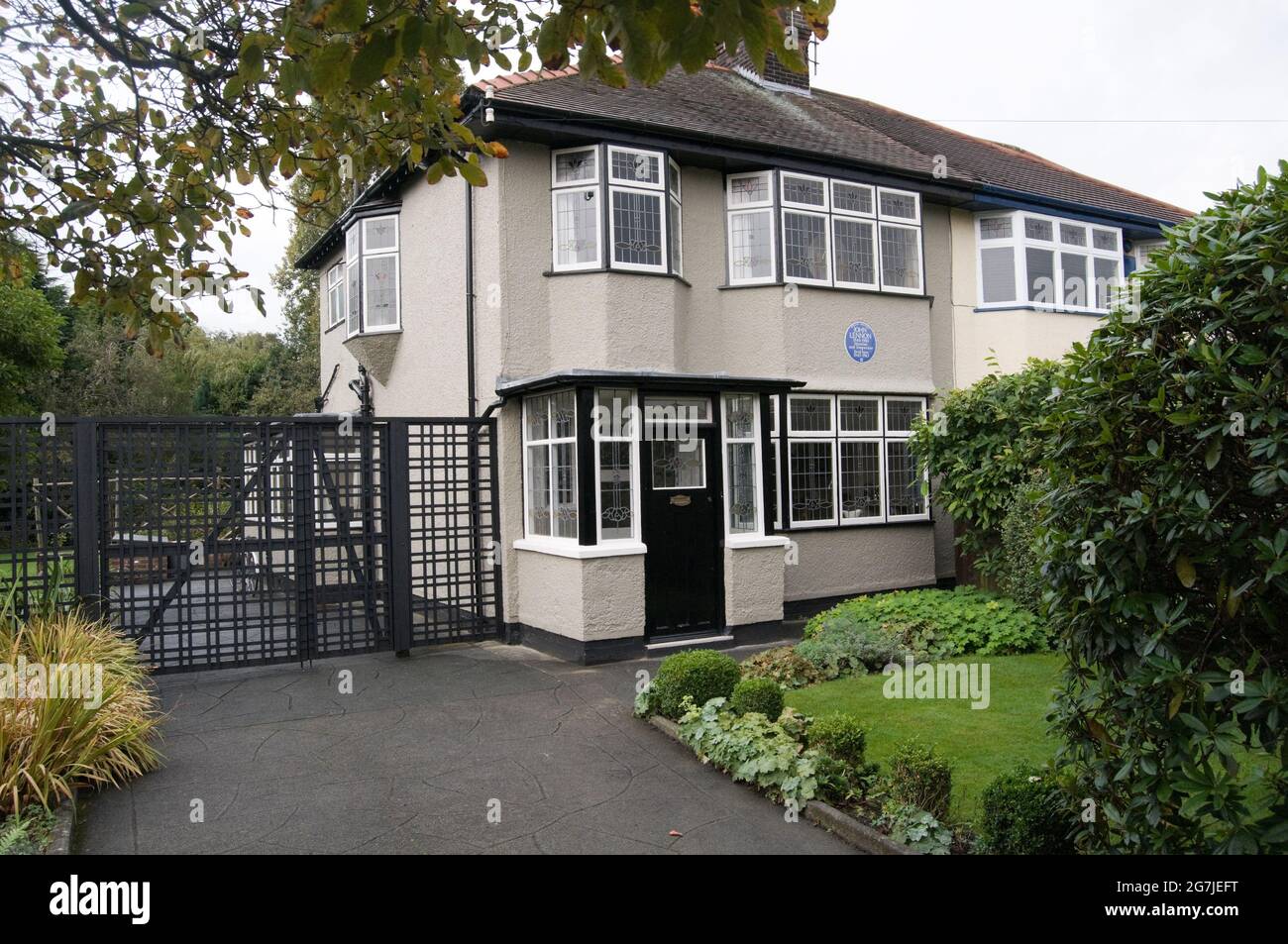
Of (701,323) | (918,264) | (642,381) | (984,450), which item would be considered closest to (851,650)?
(642,381)

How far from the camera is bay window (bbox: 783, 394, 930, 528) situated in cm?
1310

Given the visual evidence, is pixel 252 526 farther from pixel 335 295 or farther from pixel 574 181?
pixel 335 295

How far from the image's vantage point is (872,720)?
752 cm

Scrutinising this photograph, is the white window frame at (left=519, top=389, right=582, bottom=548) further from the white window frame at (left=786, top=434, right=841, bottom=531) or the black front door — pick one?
the white window frame at (left=786, top=434, right=841, bottom=531)

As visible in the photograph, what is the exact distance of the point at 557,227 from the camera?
11633mm

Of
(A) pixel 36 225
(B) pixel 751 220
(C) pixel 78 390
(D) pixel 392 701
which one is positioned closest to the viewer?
(A) pixel 36 225

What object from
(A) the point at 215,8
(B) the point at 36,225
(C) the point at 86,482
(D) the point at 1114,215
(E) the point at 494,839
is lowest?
(E) the point at 494,839

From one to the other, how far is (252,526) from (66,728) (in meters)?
Answer: 4.55

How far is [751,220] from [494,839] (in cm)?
986

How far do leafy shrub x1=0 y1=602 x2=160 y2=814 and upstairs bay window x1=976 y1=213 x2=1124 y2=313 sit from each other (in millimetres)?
13520

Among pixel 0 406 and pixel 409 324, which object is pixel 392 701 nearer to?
pixel 409 324

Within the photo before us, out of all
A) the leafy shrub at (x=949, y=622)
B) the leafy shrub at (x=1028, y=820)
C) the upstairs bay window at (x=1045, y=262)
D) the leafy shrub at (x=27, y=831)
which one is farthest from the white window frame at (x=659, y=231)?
the leafy shrub at (x=1028, y=820)
